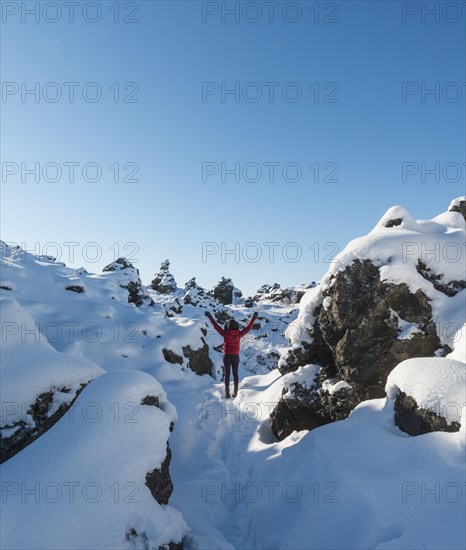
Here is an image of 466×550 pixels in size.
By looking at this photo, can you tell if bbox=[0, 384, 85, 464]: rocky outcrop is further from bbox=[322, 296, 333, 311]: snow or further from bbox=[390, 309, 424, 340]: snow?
bbox=[390, 309, 424, 340]: snow

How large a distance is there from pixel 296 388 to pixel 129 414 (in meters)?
5.55

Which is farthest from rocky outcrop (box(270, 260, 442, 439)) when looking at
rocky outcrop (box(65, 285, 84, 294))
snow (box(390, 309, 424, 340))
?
rocky outcrop (box(65, 285, 84, 294))

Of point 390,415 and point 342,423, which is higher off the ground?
point 390,415

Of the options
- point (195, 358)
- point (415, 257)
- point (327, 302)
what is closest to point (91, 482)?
point (327, 302)

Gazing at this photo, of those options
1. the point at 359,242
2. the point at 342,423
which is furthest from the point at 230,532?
the point at 359,242

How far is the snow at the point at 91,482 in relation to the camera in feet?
13.2

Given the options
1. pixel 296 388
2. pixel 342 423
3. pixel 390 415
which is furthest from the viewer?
pixel 296 388

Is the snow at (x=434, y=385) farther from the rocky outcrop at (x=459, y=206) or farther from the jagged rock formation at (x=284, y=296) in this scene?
the jagged rock formation at (x=284, y=296)

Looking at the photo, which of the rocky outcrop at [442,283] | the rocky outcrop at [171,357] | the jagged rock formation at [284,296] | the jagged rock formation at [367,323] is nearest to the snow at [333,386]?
the jagged rock formation at [367,323]

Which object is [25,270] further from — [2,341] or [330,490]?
[330,490]

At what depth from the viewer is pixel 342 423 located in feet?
23.5

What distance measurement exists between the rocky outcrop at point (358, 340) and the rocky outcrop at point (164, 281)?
2653 inches

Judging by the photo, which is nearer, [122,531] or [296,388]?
[122,531]

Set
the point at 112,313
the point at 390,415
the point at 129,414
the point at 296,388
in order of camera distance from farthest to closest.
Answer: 1. the point at 112,313
2. the point at 296,388
3. the point at 390,415
4. the point at 129,414
